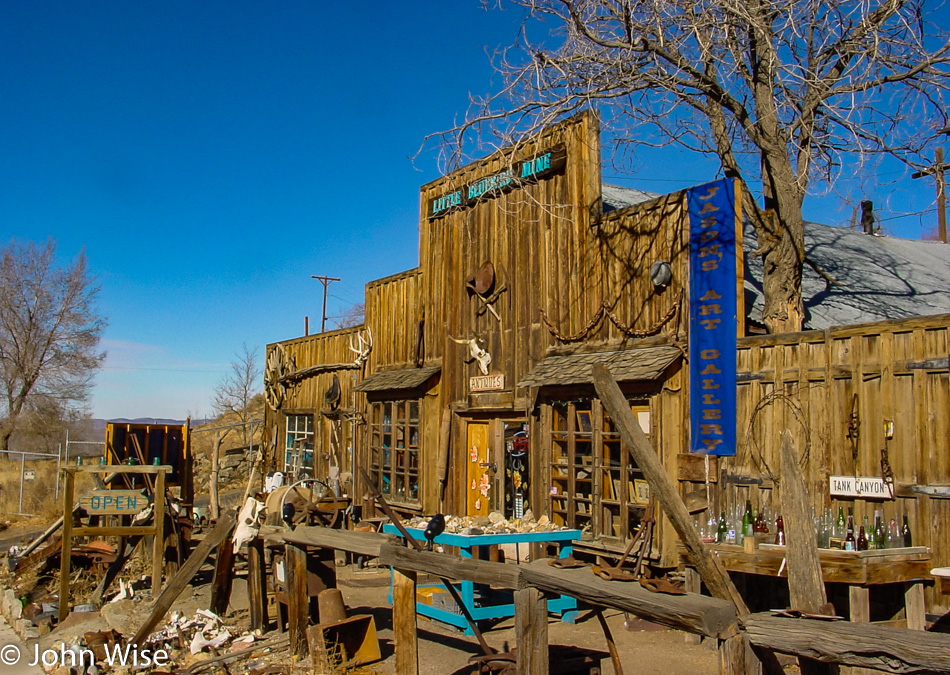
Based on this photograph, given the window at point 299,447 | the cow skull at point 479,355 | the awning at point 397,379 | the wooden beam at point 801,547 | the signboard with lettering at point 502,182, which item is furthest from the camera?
the window at point 299,447

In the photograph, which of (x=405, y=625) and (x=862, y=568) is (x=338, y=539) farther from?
(x=862, y=568)

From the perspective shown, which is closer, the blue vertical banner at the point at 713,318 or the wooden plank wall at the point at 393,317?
the blue vertical banner at the point at 713,318

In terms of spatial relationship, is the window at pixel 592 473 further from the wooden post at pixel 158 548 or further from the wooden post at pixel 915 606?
the wooden post at pixel 158 548

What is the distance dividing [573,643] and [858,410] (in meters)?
3.62

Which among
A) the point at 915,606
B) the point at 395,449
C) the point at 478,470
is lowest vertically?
the point at 915,606

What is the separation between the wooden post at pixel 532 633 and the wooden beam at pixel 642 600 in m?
0.11

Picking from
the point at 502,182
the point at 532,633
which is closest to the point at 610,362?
the point at 502,182

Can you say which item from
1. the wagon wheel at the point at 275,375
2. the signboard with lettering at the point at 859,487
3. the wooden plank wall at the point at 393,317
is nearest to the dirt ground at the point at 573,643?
the signboard with lettering at the point at 859,487

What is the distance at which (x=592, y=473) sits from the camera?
10375 millimetres

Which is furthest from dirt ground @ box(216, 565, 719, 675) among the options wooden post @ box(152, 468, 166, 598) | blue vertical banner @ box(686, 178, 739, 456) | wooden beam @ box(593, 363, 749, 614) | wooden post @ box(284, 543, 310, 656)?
wooden beam @ box(593, 363, 749, 614)

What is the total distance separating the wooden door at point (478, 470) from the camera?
12961 mm

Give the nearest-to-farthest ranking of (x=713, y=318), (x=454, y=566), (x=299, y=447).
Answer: (x=454, y=566) < (x=713, y=318) < (x=299, y=447)

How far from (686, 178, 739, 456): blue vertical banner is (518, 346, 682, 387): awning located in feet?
1.29

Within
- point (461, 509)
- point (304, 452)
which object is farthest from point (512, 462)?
point (304, 452)
